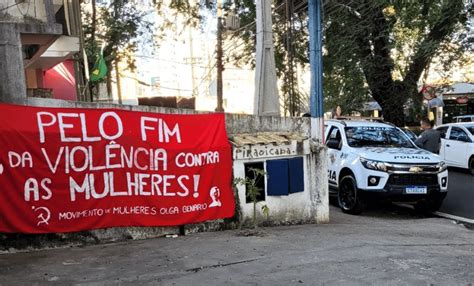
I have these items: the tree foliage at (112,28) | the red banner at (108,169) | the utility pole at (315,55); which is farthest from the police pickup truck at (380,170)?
the tree foliage at (112,28)

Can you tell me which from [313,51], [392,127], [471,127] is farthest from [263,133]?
[471,127]

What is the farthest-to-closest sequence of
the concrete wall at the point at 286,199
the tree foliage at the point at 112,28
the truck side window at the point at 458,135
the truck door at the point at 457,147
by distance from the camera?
the tree foliage at the point at 112,28
the truck side window at the point at 458,135
the truck door at the point at 457,147
the concrete wall at the point at 286,199

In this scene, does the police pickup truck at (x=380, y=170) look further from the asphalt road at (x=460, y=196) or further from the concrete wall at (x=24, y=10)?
the concrete wall at (x=24, y=10)

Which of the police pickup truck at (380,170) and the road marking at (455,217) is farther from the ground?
the police pickup truck at (380,170)

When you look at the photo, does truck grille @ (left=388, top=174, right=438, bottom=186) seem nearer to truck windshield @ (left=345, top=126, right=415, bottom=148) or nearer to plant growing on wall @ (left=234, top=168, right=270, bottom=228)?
truck windshield @ (left=345, top=126, right=415, bottom=148)

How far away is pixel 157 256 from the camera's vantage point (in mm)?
5770

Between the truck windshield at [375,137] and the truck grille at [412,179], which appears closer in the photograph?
the truck grille at [412,179]

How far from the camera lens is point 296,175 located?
26.9 feet

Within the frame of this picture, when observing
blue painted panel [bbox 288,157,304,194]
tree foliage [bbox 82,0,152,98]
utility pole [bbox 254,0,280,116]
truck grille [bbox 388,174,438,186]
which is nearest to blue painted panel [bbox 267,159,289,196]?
blue painted panel [bbox 288,157,304,194]

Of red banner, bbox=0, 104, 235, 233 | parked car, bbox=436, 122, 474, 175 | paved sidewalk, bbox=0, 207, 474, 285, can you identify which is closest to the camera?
paved sidewalk, bbox=0, 207, 474, 285

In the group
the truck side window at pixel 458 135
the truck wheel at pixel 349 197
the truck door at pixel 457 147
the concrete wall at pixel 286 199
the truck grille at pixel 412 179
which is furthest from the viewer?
the truck side window at pixel 458 135

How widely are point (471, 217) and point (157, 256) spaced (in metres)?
6.76

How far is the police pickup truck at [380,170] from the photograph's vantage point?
362 inches

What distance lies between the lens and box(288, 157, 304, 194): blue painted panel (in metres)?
8.15
